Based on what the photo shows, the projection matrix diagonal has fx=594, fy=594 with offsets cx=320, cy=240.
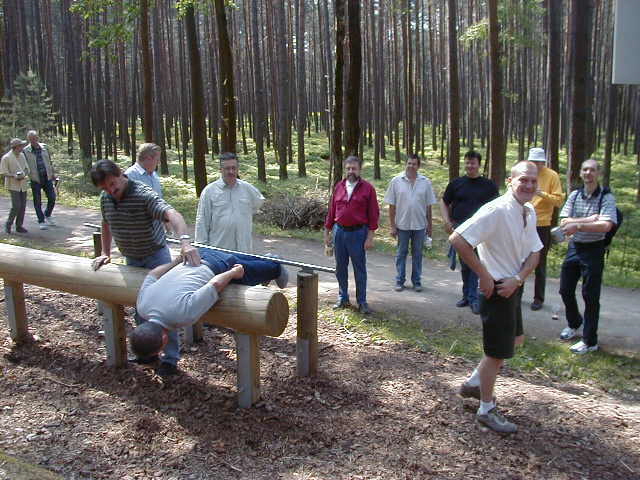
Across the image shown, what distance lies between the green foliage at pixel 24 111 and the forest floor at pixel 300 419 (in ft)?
53.8

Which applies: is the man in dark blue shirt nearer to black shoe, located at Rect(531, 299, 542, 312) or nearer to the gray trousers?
black shoe, located at Rect(531, 299, 542, 312)

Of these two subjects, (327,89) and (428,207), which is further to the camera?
(327,89)

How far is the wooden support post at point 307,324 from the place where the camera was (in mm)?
4664

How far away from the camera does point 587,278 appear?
218 inches

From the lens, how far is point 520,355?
5805mm

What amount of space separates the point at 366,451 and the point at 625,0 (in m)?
3.09

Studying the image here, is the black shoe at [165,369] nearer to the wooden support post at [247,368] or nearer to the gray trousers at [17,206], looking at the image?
the wooden support post at [247,368]

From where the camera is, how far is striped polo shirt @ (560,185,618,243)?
5398 mm

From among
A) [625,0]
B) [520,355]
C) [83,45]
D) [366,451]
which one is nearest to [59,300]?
[366,451]

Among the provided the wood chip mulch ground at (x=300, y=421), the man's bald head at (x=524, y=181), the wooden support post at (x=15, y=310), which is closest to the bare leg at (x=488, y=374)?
the wood chip mulch ground at (x=300, y=421)

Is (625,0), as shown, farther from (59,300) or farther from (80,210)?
(80,210)

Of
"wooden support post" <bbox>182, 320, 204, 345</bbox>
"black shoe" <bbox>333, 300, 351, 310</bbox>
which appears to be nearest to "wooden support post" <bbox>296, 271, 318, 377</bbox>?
"wooden support post" <bbox>182, 320, 204, 345</bbox>

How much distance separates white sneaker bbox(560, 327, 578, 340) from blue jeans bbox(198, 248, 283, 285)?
324cm

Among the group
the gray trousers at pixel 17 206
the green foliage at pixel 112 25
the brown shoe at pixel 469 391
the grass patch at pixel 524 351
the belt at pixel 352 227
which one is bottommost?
the grass patch at pixel 524 351
